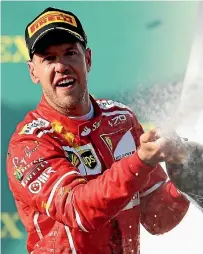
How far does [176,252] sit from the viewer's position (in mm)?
3562

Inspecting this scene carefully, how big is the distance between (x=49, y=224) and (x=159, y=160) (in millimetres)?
550

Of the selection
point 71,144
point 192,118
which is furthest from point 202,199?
point 71,144

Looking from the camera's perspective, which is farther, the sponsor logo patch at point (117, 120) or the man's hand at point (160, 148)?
the sponsor logo patch at point (117, 120)

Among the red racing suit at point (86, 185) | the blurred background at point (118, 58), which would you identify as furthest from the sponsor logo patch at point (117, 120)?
the blurred background at point (118, 58)

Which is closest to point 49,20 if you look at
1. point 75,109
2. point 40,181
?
point 75,109

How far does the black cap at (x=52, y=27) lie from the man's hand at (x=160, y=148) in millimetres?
617

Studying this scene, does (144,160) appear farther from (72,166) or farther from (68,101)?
(68,101)

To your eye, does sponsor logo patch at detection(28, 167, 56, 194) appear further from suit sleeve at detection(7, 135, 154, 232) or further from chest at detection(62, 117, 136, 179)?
chest at detection(62, 117, 136, 179)

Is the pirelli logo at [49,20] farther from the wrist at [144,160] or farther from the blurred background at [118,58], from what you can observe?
the blurred background at [118,58]

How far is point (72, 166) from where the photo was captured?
203 cm

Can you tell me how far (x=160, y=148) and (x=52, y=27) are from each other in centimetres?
70

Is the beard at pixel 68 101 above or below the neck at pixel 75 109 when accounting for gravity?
above

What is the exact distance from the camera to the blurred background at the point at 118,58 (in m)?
3.61

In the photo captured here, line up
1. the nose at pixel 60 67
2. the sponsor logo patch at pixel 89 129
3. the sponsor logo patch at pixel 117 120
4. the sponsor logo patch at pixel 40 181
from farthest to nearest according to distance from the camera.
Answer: the sponsor logo patch at pixel 117 120 → the sponsor logo patch at pixel 89 129 → the nose at pixel 60 67 → the sponsor logo patch at pixel 40 181
